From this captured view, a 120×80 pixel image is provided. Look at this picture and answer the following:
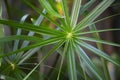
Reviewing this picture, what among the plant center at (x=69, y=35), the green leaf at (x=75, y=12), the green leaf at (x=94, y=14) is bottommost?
the plant center at (x=69, y=35)

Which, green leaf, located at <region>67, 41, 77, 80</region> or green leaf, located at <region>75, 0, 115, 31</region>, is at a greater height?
green leaf, located at <region>75, 0, 115, 31</region>

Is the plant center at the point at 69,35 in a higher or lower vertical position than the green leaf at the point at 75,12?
lower

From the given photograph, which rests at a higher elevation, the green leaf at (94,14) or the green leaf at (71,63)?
the green leaf at (94,14)

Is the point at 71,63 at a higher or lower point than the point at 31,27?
lower

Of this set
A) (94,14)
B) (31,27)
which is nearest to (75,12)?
(94,14)

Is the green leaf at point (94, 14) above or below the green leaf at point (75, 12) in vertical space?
below

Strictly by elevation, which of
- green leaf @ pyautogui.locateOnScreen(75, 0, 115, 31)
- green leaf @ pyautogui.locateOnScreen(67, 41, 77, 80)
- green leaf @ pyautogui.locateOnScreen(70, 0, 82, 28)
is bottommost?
green leaf @ pyautogui.locateOnScreen(67, 41, 77, 80)

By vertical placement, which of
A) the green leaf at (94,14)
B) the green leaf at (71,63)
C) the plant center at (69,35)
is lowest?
the green leaf at (71,63)

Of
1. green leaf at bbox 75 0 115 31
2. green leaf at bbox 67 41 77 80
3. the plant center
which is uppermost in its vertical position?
green leaf at bbox 75 0 115 31

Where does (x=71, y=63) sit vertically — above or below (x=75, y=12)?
below

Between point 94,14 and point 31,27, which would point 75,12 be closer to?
point 94,14

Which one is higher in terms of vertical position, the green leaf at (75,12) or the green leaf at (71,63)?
the green leaf at (75,12)

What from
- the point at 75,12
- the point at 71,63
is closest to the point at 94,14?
the point at 75,12

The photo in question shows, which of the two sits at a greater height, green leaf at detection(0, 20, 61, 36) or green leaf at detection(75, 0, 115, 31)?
green leaf at detection(0, 20, 61, 36)
